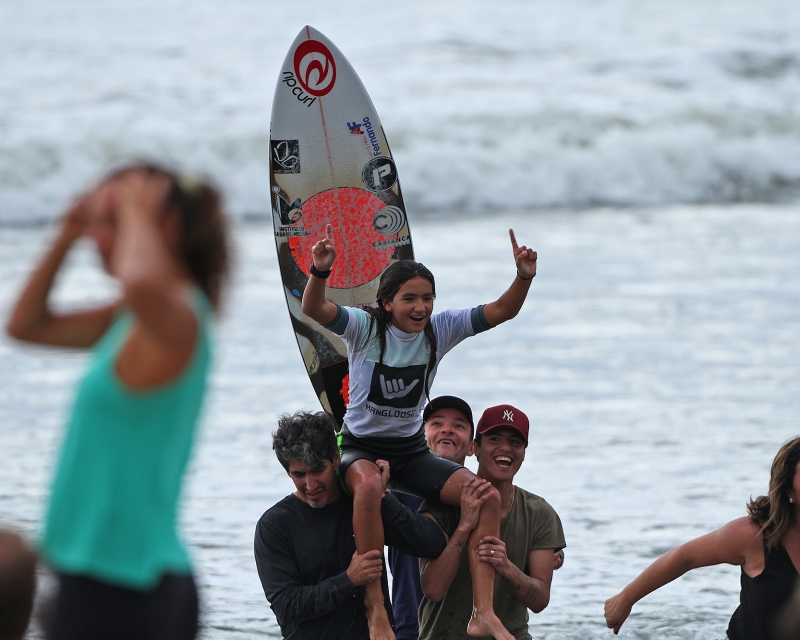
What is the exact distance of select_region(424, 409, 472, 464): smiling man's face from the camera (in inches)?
192

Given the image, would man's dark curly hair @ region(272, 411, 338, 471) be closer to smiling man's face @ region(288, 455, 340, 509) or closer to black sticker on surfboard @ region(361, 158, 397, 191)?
smiling man's face @ region(288, 455, 340, 509)

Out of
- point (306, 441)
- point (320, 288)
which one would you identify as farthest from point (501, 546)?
point (320, 288)

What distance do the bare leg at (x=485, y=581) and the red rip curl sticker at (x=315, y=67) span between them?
106 inches

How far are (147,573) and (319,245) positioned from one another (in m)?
2.30

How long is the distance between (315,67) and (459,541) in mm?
2874

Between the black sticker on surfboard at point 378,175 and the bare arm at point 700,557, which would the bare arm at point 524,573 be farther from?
the black sticker on surfboard at point 378,175

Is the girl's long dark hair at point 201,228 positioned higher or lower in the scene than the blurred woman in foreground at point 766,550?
higher

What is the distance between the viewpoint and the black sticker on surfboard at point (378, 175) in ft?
20.1

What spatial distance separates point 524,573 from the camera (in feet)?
14.5

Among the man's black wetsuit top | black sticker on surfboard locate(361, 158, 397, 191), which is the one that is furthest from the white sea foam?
the man's black wetsuit top

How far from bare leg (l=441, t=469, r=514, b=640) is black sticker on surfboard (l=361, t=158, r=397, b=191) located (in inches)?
89.7

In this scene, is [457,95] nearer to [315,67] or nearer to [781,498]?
[315,67]

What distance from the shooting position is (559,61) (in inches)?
897

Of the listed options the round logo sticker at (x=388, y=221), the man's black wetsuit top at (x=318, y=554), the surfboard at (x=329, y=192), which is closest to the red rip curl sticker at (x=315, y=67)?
the surfboard at (x=329, y=192)
